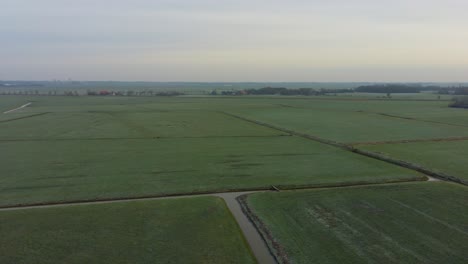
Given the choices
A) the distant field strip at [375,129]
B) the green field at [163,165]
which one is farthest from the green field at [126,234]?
the distant field strip at [375,129]

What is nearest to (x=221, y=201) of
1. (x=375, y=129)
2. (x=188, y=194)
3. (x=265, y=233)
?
(x=188, y=194)

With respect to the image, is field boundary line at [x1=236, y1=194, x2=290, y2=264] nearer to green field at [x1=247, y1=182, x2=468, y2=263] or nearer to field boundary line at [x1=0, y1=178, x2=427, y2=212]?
green field at [x1=247, y1=182, x2=468, y2=263]

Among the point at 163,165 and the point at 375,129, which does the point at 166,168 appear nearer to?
the point at 163,165

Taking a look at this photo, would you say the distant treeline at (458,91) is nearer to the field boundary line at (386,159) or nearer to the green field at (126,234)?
the field boundary line at (386,159)

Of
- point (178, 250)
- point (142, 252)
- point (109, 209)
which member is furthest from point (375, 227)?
point (109, 209)

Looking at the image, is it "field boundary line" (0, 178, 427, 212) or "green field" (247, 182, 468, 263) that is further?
"field boundary line" (0, 178, 427, 212)

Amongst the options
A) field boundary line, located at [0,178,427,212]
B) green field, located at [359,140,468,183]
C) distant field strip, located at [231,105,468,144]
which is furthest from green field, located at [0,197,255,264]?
distant field strip, located at [231,105,468,144]
